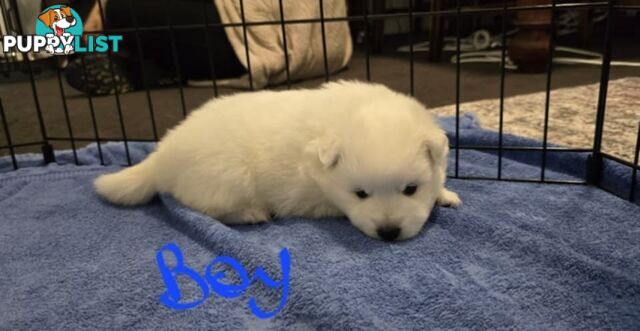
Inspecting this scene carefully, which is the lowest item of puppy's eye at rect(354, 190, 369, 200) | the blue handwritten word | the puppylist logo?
the blue handwritten word

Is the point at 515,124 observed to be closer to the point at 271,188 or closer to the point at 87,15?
the point at 271,188

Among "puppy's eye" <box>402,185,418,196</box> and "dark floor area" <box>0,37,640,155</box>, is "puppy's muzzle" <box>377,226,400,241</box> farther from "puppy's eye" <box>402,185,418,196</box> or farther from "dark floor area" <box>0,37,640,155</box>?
"dark floor area" <box>0,37,640,155</box>

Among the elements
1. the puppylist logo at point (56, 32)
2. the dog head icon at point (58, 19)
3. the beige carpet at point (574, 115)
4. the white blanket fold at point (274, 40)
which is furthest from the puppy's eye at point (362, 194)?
the white blanket fold at point (274, 40)

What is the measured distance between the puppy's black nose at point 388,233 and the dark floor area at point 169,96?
5.17 feet

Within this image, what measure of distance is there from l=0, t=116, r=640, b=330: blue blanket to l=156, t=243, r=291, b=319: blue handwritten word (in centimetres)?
2

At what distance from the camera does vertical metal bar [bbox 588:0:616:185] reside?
147cm

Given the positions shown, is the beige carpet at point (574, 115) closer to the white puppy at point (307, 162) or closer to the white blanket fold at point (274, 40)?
the white puppy at point (307, 162)

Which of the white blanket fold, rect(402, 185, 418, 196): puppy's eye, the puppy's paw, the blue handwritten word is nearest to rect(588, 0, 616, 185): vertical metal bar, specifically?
the puppy's paw

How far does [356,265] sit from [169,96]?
2615 millimetres

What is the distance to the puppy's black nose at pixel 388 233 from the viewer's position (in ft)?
4.21

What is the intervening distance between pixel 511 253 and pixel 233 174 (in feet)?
2.43

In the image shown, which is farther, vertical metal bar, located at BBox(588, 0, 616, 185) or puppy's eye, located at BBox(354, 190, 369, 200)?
vertical metal bar, located at BBox(588, 0, 616, 185)

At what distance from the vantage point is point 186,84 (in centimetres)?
388

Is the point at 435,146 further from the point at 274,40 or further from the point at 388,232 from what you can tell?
the point at 274,40
